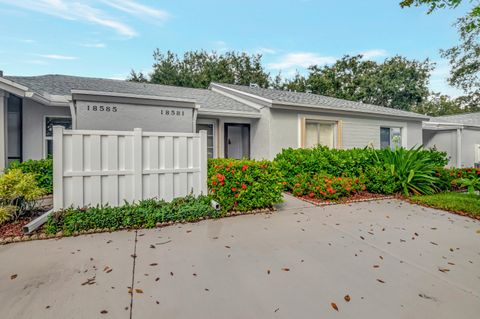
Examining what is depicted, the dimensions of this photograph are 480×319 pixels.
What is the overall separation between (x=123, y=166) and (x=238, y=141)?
6.83m

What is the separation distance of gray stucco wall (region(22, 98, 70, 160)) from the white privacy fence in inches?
176

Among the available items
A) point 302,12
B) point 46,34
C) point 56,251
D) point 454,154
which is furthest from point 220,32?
point 454,154

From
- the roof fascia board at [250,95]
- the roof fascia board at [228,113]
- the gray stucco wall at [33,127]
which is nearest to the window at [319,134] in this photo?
the roof fascia board at [250,95]

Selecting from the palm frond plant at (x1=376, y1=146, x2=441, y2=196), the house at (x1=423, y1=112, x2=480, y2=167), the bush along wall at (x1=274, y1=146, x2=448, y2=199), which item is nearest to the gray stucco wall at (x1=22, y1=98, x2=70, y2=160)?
the bush along wall at (x1=274, y1=146, x2=448, y2=199)

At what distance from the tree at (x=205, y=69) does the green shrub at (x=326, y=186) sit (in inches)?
808

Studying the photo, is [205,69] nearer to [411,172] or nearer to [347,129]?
[347,129]

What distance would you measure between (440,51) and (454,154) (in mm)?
13587

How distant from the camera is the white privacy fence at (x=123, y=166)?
13.3ft

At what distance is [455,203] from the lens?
573cm

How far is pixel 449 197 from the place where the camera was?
6379 millimetres

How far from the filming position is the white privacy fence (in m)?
4.06

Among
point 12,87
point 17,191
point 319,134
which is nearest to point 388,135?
point 319,134

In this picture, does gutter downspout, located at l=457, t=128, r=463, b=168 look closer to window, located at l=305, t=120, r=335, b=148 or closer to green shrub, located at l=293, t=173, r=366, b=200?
window, located at l=305, t=120, r=335, b=148

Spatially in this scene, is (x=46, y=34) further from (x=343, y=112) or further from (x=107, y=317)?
(x=343, y=112)
